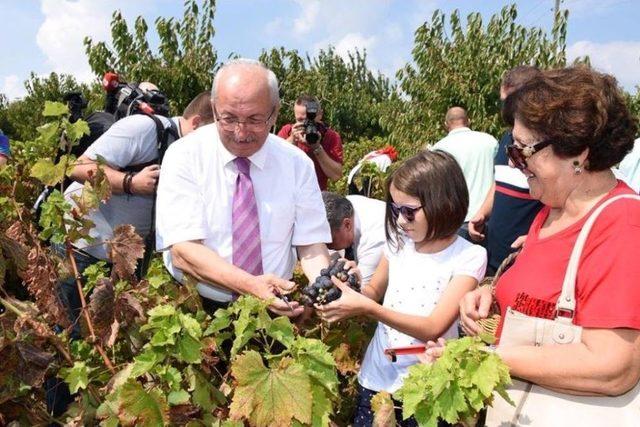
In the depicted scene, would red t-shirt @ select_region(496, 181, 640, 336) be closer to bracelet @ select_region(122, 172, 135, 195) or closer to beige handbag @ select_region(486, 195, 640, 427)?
beige handbag @ select_region(486, 195, 640, 427)

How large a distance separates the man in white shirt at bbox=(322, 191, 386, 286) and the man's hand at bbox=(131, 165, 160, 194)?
3.11ft

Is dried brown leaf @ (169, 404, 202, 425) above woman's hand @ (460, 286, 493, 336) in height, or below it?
below

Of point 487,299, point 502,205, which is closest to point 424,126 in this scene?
point 502,205

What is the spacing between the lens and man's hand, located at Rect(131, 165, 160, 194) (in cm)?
343

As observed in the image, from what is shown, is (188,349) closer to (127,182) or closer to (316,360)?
(316,360)

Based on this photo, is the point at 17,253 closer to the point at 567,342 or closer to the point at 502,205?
the point at 567,342

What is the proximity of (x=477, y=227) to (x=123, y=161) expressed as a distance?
2.51 metres

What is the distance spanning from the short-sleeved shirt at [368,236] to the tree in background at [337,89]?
51.0 ft

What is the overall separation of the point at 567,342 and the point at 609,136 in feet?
1.90

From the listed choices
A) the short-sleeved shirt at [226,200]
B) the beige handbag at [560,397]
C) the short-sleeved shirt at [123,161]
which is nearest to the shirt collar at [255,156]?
the short-sleeved shirt at [226,200]

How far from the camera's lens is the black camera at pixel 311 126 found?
547cm

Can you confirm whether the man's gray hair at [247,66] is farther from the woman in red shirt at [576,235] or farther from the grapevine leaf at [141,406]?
the grapevine leaf at [141,406]

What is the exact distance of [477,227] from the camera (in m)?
4.71

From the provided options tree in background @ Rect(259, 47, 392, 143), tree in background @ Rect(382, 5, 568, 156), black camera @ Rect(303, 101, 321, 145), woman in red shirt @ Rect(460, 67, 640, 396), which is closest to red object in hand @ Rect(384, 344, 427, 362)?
woman in red shirt @ Rect(460, 67, 640, 396)
